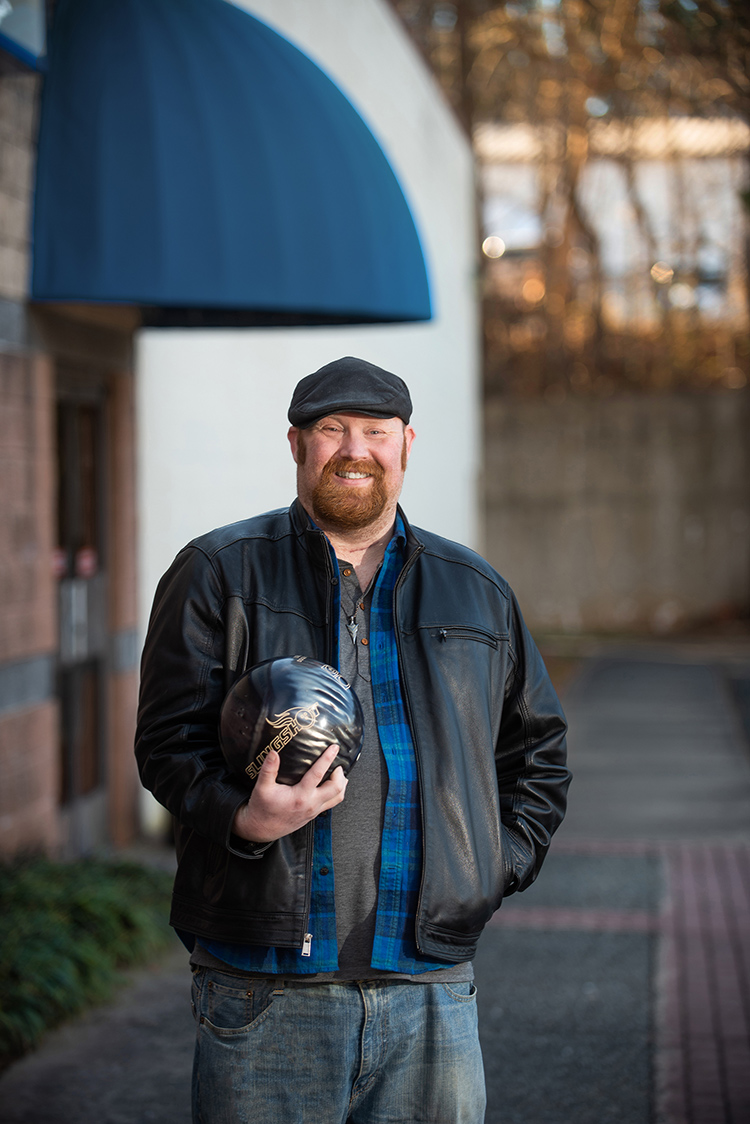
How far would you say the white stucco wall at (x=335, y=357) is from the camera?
7.39 m

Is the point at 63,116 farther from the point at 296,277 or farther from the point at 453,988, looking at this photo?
the point at 453,988

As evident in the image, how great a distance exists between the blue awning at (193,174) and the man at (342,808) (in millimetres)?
3158

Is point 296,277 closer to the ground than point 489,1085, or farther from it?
farther from it

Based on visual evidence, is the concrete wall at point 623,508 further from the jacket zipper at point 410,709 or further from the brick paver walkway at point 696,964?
the jacket zipper at point 410,709

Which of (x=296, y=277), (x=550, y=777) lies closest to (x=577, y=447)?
(x=296, y=277)

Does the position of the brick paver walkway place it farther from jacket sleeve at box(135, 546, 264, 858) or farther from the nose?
the nose

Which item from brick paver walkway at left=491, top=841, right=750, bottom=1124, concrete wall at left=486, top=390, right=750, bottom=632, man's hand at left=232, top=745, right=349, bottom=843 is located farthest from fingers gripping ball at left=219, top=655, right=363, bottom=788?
concrete wall at left=486, top=390, right=750, bottom=632

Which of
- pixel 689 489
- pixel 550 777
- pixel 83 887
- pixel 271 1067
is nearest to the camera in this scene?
pixel 271 1067

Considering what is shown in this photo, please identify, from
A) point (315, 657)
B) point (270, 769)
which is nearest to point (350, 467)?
point (315, 657)

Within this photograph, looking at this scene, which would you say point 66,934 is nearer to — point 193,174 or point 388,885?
point 388,885

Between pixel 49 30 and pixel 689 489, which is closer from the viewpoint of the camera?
pixel 49 30

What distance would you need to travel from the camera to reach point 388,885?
2.32 metres

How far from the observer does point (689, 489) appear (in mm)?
18453

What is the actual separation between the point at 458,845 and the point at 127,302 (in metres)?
3.66
